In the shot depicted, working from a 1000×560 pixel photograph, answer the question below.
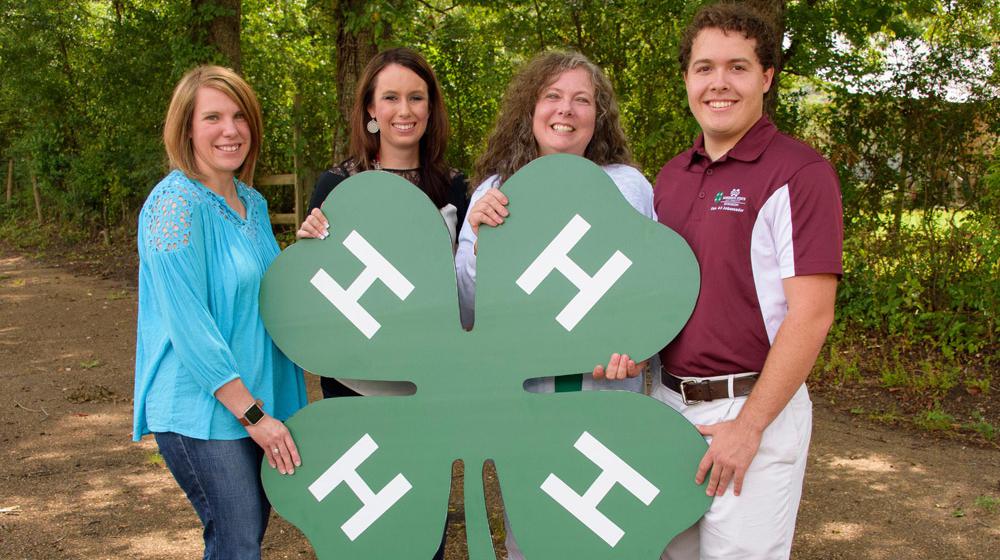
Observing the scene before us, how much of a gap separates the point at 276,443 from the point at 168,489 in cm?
241

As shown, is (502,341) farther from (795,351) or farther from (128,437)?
(128,437)

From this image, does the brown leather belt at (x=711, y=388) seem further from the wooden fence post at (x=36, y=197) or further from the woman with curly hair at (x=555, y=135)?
the wooden fence post at (x=36, y=197)

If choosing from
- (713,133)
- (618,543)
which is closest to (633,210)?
(713,133)

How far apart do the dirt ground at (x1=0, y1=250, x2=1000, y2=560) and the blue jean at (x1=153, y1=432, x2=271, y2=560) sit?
4.49 feet

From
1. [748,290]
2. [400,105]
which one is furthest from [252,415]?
[748,290]

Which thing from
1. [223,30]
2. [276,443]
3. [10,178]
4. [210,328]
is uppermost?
[223,30]

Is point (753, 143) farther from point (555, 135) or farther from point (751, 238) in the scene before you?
point (555, 135)

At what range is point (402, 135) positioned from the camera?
97.0 inches

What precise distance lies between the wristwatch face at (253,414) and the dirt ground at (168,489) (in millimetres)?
1626

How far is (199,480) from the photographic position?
210 centimetres

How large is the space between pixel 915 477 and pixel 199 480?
3538mm

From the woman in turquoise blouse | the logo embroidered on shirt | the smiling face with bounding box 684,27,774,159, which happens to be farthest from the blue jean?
the smiling face with bounding box 684,27,774,159

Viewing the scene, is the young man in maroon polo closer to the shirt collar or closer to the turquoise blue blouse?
the shirt collar

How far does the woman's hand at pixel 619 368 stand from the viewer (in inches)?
74.8
